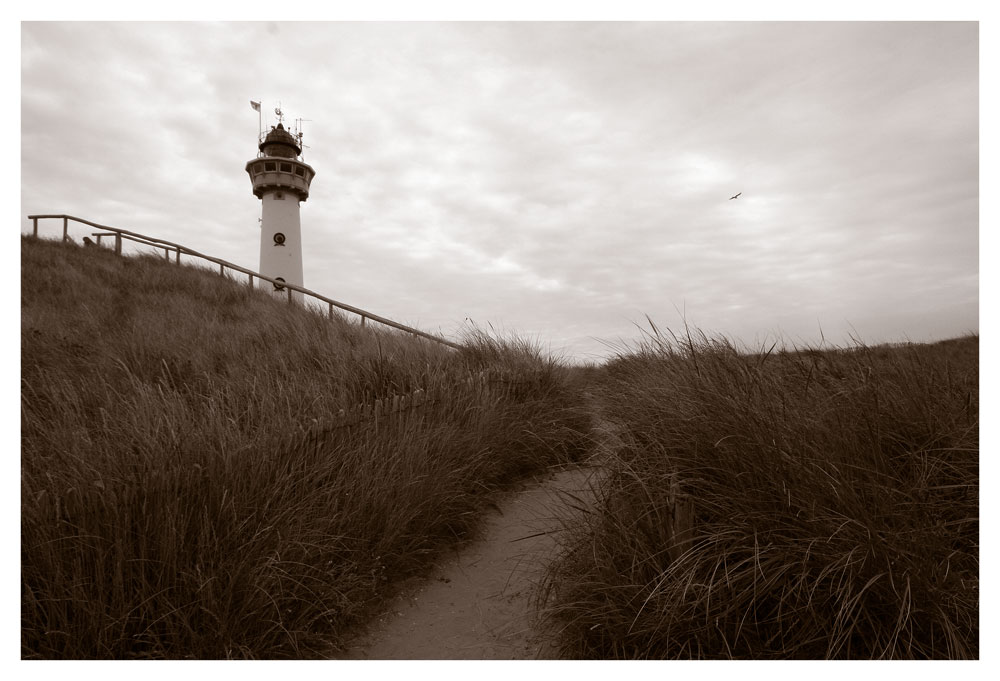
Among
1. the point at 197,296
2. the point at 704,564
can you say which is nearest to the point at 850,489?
the point at 704,564

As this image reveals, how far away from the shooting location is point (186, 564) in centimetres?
220

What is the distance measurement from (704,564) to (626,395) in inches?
97.6

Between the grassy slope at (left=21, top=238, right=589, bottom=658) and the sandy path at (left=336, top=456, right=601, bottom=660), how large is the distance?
0.60ft

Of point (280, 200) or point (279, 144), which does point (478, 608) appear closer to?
point (280, 200)

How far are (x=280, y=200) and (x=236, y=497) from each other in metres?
25.7

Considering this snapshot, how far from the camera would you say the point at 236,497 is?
100 inches

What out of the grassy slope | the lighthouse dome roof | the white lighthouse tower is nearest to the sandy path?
the grassy slope

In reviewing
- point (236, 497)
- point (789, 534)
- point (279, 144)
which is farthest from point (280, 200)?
point (789, 534)

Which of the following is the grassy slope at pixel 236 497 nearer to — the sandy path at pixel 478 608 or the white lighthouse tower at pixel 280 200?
the sandy path at pixel 478 608

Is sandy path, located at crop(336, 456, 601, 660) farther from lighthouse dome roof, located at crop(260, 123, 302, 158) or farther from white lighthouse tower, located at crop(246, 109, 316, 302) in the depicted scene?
lighthouse dome roof, located at crop(260, 123, 302, 158)

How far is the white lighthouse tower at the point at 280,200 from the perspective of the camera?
24.0m

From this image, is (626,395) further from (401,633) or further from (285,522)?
(285,522)

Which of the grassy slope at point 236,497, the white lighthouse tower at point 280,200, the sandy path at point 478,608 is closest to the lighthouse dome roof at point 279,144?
the white lighthouse tower at point 280,200

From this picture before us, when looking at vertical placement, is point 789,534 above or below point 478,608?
above
